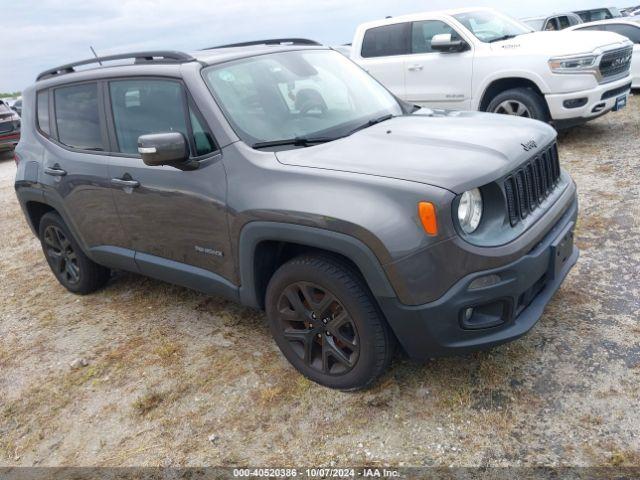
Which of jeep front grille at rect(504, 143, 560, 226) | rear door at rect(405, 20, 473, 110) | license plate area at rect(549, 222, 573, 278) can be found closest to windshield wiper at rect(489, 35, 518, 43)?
rear door at rect(405, 20, 473, 110)

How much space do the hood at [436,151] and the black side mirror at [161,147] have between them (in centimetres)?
55

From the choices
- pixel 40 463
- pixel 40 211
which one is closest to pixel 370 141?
pixel 40 463

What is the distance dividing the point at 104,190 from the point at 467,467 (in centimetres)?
281

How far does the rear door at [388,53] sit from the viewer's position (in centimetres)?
815

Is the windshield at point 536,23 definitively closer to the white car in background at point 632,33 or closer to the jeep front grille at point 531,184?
the white car in background at point 632,33

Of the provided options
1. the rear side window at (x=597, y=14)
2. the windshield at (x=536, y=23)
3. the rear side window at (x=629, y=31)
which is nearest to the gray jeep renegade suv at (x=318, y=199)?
the rear side window at (x=629, y=31)

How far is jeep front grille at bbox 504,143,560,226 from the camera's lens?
267 centimetres

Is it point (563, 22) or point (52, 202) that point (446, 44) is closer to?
point (52, 202)

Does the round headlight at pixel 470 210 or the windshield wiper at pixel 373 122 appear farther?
the windshield wiper at pixel 373 122

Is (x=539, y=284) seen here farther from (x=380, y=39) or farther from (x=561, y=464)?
(x=380, y=39)

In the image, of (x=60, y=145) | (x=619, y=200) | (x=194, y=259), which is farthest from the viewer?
(x=619, y=200)

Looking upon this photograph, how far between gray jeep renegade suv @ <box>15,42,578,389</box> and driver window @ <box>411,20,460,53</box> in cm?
430

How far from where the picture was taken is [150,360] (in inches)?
142

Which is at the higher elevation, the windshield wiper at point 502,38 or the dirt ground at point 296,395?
the windshield wiper at point 502,38
